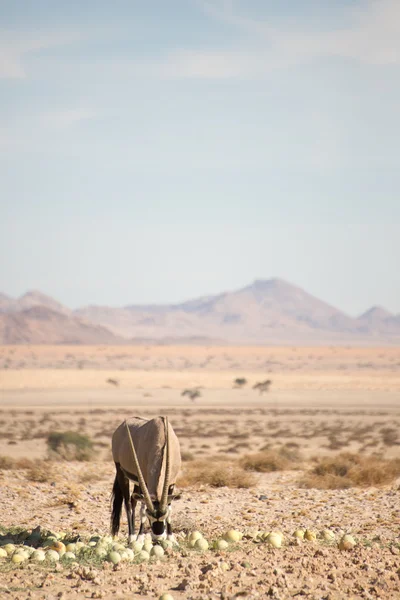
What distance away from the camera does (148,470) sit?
10.1 meters

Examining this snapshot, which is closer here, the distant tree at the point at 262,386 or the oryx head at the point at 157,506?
the oryx head at the point at 157,506

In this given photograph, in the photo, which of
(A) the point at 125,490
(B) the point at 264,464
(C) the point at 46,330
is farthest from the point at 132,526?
(C) the point at 46,330

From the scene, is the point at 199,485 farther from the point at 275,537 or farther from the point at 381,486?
Result: the point at 275,537

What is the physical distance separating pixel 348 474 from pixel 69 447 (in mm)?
13570

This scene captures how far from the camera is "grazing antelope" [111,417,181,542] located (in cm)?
948

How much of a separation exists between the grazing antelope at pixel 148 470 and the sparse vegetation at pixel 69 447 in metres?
13.4

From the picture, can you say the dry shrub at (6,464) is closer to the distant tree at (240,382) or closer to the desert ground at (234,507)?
the desert ground at (234,507)

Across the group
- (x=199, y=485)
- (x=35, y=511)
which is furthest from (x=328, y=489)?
(x=35, y=511)

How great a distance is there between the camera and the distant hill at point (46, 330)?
491ft

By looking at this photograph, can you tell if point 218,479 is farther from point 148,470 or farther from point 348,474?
point 148,470

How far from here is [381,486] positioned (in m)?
16.8

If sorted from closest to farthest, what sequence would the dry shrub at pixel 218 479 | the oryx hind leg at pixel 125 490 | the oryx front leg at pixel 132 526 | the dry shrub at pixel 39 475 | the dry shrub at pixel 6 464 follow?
the oryx front leg at pixel 132 526
the oryx hind leg at pixel 125 490
the dry shrub at pixel 218 479
the dry shrub at pixel 39 475
the dry shrub at pixel 6 464

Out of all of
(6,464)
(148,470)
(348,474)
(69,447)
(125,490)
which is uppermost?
(148,470)

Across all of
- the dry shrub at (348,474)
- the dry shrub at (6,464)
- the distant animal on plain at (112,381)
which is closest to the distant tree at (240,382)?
the distant animal on plain at (112,381)
